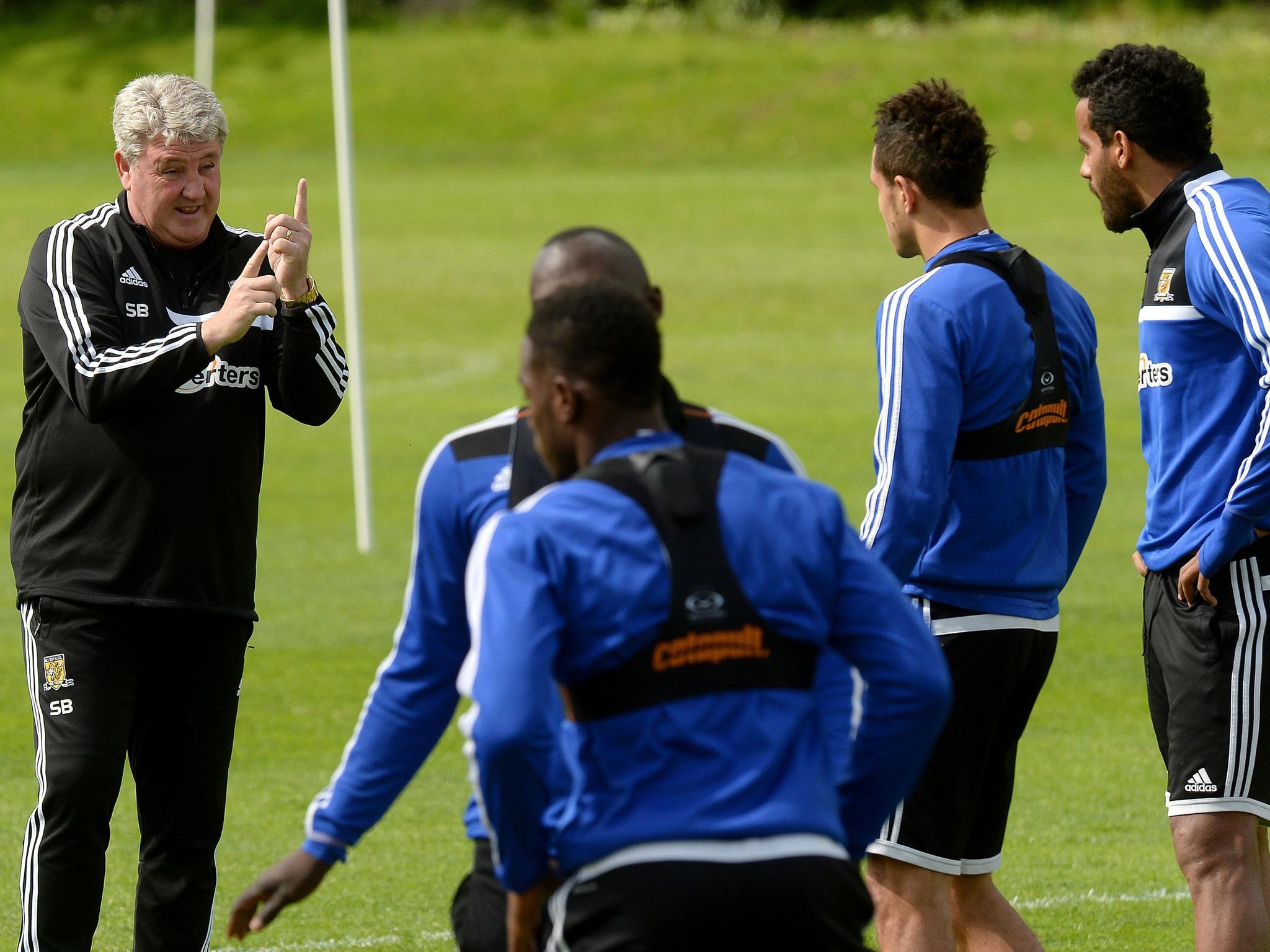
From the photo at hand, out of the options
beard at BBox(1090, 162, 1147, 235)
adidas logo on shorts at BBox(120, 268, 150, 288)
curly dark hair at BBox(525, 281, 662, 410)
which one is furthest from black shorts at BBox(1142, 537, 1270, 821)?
adidas logo on shorts at BBox(120, 268, 150, 288)

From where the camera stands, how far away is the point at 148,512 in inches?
197

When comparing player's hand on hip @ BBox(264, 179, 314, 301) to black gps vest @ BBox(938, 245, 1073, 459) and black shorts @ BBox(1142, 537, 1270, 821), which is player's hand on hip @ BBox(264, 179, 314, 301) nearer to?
black gps vest @ BBox(938, 245, 1073, 459)

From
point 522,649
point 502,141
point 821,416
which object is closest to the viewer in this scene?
point 522,649

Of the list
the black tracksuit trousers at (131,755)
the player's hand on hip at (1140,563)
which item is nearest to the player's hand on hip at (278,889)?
the black tracksuit trousers at (131,755)

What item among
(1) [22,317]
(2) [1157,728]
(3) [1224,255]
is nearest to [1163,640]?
(2) [1157,728]

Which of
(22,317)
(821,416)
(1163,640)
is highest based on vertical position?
(22,317)

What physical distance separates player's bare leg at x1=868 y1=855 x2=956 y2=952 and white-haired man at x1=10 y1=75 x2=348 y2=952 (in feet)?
5.77

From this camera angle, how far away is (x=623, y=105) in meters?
42.3

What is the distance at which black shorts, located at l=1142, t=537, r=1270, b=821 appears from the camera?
487 cm

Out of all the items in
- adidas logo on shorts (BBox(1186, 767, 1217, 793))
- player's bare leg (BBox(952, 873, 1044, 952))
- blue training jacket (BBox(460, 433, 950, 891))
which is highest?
blue training jacket (BBox(460, 433, 950, 891))

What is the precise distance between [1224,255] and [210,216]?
8.53 ft

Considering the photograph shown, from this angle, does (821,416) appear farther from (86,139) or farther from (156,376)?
(86,139)

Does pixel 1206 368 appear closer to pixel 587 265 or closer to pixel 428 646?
pixel 587 265

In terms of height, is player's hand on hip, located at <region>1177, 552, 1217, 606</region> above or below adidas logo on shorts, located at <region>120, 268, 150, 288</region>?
below
